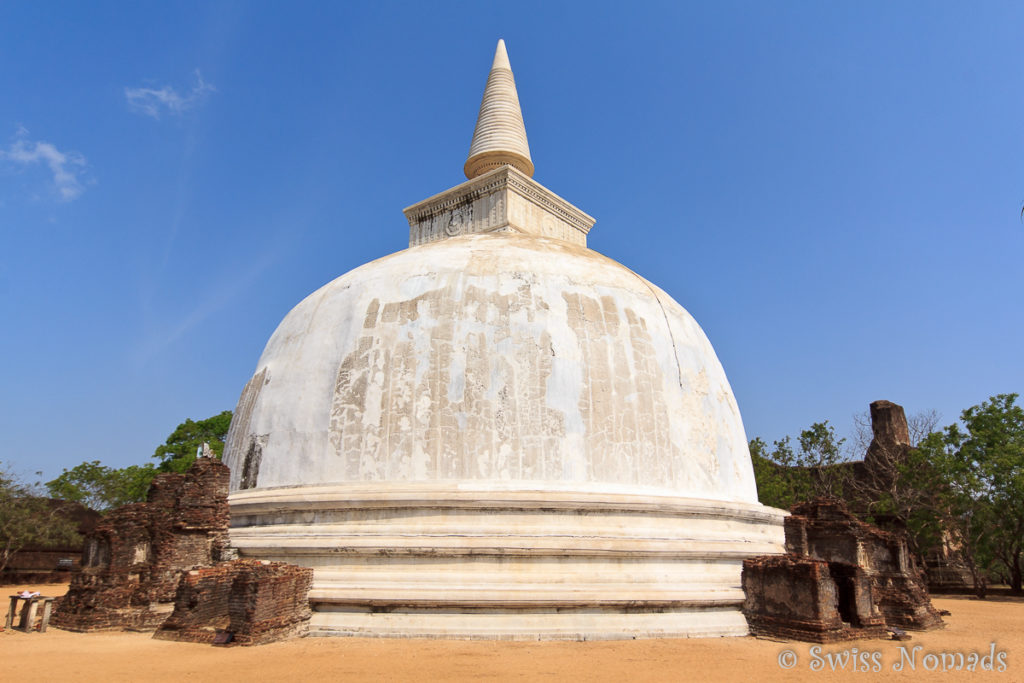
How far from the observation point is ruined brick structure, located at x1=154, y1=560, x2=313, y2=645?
830cm

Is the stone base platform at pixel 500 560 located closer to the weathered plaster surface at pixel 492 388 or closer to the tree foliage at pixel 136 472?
the weathered plaster surface at pixel 492 388

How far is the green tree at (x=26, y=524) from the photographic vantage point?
24.6 metres

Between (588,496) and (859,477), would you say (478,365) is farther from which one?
(859,477)

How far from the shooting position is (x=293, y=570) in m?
9.19

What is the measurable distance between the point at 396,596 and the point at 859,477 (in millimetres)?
27507

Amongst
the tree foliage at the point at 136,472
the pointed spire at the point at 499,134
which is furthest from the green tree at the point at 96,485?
the pointed spire at the point at 499,134

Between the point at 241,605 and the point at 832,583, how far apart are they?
7685 mm

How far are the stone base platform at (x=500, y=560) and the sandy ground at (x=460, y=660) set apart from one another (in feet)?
1.03

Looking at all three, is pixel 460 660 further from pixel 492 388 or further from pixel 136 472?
pixel 136 472

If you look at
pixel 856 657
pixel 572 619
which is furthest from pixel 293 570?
pixel 856 657

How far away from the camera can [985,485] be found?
20.7 metres

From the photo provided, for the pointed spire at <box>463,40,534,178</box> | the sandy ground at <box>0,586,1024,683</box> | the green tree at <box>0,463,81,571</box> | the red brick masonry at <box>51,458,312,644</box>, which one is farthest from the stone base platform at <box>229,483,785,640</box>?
the green tree at <box>0,463,81,571</box>

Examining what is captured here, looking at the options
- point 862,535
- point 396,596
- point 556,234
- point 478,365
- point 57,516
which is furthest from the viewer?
point 57,516

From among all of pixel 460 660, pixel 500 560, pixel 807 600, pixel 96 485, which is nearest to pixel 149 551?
pixel 500 560
